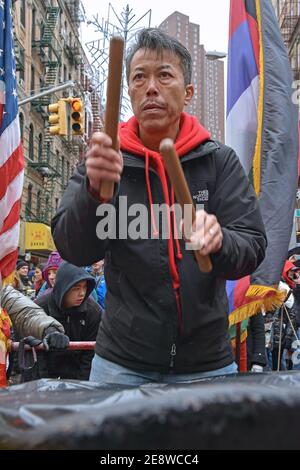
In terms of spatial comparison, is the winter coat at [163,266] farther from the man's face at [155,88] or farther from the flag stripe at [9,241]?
the flag stripe at [9,241]

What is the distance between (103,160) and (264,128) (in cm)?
276

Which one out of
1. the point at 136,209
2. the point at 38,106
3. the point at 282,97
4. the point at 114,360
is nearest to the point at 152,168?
the point at 136,209

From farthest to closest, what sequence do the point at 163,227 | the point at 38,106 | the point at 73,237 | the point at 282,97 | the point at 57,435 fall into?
the point at 38,106
the point at 282,97
the point at 163,227
the point at 73,237
the point at 57,435

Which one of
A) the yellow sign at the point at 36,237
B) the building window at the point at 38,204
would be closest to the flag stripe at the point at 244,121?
the yellow sign at the point at 36,237

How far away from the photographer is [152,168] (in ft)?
6.01

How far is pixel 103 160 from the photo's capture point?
1348mm

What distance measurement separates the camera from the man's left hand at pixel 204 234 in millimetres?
1249

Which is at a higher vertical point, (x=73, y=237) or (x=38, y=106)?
(x=38, y=106)

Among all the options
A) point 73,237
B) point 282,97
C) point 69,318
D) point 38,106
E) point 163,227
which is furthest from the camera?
point 38,106

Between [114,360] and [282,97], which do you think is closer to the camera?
[114,360]

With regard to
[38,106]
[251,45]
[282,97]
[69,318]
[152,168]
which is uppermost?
[38,106]

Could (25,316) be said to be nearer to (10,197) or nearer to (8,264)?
→ (8,264)
